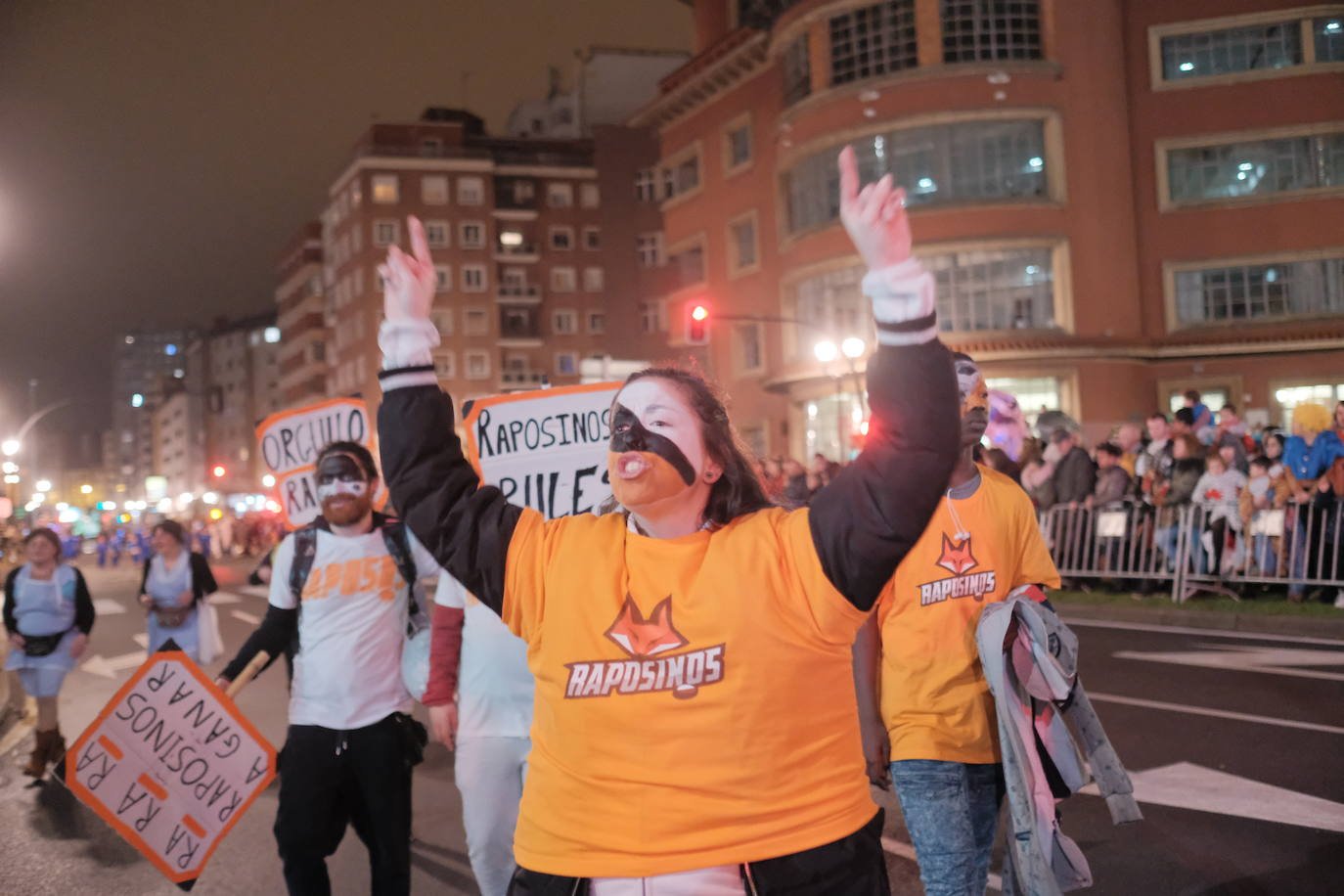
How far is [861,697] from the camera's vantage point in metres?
4.05

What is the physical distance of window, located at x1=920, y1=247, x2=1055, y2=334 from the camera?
31.8 m

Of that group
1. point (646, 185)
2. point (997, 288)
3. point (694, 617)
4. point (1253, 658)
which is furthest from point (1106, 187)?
point (646, 185)

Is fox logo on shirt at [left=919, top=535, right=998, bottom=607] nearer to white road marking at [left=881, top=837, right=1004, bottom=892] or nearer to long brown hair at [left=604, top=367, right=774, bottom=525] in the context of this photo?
long brown hair at [left=604, top=367, right=774, bottom=525]

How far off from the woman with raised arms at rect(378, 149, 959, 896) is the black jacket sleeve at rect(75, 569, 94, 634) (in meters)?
7.94

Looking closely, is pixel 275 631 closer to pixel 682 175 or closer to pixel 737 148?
pixel 737 148

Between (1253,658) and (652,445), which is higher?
(652,445)

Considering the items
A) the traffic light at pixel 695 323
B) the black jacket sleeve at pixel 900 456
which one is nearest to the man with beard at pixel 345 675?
the black jacket sleeve at pixel 900 456

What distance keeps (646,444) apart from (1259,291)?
33.8 m

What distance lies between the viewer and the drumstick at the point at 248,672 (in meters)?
5.25

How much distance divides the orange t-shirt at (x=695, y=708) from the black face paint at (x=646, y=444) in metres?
0.16

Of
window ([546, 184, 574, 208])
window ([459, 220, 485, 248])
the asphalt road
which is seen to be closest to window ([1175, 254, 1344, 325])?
the asphalt road

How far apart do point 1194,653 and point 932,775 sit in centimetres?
840

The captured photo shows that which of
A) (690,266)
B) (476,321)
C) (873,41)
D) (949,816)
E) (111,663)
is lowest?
(111,663)

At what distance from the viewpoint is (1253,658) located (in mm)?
10711
